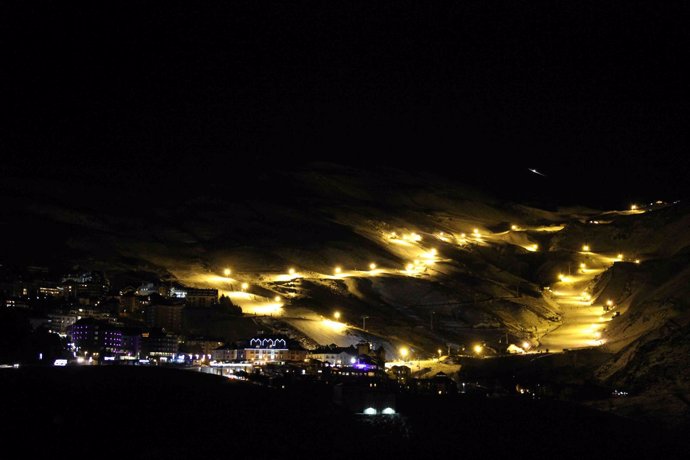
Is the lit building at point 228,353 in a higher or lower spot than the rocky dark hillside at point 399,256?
lower

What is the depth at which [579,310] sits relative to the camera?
249 ft

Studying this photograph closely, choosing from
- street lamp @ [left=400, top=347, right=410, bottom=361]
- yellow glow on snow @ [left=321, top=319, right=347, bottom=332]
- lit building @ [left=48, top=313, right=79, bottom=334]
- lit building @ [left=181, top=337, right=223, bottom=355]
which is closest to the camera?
lit building @ [left=181, top=337, right=223, bottom=355]

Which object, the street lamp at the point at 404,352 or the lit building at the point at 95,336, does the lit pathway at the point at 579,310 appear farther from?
the lit building at the point at 95,336

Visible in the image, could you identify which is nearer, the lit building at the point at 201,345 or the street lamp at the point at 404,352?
the lit building at the point at 201,345

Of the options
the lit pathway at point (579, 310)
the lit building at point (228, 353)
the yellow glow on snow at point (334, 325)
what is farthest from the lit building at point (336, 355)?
the lit pathway at point (579, 310)

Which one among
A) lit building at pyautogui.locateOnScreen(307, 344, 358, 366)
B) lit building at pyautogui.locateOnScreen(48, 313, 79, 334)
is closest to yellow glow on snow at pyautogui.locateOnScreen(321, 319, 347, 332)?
lit building at pyautogui.locateOnScreen(307, 344, 358, 366)

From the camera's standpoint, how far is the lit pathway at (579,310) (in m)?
60.5

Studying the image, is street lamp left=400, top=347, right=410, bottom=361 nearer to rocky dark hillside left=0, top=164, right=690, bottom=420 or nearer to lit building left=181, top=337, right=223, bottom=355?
rocky dark hillside left=0, top=164, right=690, bottom=420

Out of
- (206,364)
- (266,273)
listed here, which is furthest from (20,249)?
(206,364)

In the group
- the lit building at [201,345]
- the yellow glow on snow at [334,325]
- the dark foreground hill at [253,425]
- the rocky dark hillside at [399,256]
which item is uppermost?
the rocky dark hillside at [399,256]

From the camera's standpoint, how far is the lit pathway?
60.5 meters

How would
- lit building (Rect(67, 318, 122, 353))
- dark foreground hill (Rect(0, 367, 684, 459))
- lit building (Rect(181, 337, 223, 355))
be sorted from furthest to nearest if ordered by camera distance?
lit building (Rect(181, 337, 223, 355)) → lit building (Rect(67, 318, 122, 353)) → dark foreground hill (Rect(0, 367, 684, 459))

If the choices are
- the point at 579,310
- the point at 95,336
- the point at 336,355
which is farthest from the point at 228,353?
the point at 579,310

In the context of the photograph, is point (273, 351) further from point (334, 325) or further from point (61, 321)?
point (61, 321)
